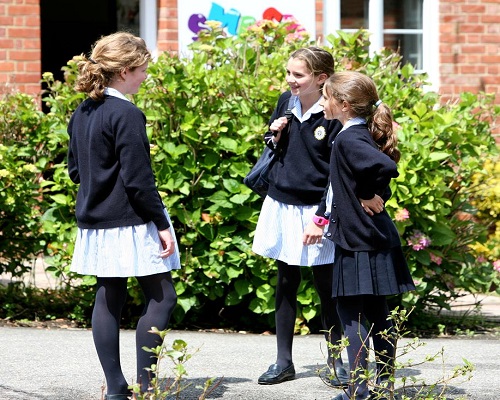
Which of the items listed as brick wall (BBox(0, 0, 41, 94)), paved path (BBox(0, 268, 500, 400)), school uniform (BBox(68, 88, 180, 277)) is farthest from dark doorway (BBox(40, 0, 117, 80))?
school uniform (BBox(68, 88, 180, 277))

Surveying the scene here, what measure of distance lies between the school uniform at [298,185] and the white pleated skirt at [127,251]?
811 mm

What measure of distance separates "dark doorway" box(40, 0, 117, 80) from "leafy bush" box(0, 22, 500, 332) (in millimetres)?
7439

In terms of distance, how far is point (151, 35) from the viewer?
9.45m

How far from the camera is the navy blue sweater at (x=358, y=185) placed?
13.5 ft

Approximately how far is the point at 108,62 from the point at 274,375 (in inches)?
67.3

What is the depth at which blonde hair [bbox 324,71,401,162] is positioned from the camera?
166 inches

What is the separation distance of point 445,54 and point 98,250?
6700mm

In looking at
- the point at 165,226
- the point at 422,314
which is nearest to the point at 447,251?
the point at 422,314

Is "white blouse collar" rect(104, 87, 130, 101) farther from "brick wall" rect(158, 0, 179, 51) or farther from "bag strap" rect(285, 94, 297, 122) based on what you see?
"brick wall" rect(158, 0, 179, 51)

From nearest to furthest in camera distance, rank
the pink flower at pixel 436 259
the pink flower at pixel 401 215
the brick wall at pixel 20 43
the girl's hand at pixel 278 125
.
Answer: the girl's hand at pixel 278 125
the pink flower at pixel 401 215
the pink flower at pixel 436 259
the brick wall at pixel 20 43

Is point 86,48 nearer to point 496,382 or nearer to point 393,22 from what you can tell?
point 393,22

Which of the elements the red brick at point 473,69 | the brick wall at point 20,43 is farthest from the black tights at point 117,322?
the red brick at point 473,69

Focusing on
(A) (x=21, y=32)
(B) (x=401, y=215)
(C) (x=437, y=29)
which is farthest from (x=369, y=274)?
(C) (x=437, y=29)

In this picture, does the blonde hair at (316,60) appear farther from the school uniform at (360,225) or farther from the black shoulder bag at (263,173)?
the school uniform at (360,225)
